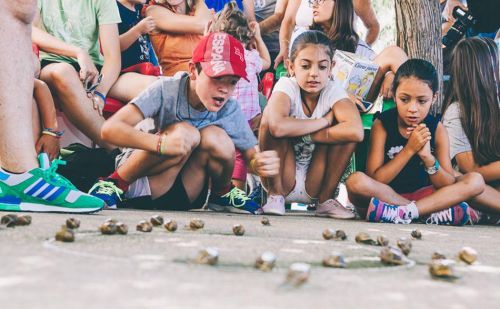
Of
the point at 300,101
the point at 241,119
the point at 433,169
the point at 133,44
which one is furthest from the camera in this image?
the point at 133,44

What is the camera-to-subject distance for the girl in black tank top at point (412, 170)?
4.61 meters

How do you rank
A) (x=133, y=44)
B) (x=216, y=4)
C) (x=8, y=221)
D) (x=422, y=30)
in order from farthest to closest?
(x=422, y=30)
(x=216, y=4)
(x=133, y=44)
(x=8, y=221)

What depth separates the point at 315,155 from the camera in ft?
16.2

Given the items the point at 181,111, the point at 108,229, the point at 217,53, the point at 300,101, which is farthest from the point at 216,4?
the point at 108,229

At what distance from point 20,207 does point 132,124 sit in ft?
3.08

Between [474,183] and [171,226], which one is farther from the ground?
[171,226]

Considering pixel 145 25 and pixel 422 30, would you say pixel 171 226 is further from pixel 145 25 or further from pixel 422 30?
pixel 422 30

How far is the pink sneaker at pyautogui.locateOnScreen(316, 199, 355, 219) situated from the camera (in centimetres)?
479

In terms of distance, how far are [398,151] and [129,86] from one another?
1.81 m

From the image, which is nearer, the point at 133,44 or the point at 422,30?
the point at 133,44

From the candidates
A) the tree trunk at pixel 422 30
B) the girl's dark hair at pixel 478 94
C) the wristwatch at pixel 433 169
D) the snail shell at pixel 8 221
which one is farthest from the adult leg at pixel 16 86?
the tree trunk at pixel 422 30

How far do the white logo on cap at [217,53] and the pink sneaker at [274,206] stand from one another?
108cm

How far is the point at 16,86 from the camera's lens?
335 centimetres

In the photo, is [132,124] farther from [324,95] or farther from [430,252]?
[430,252]
